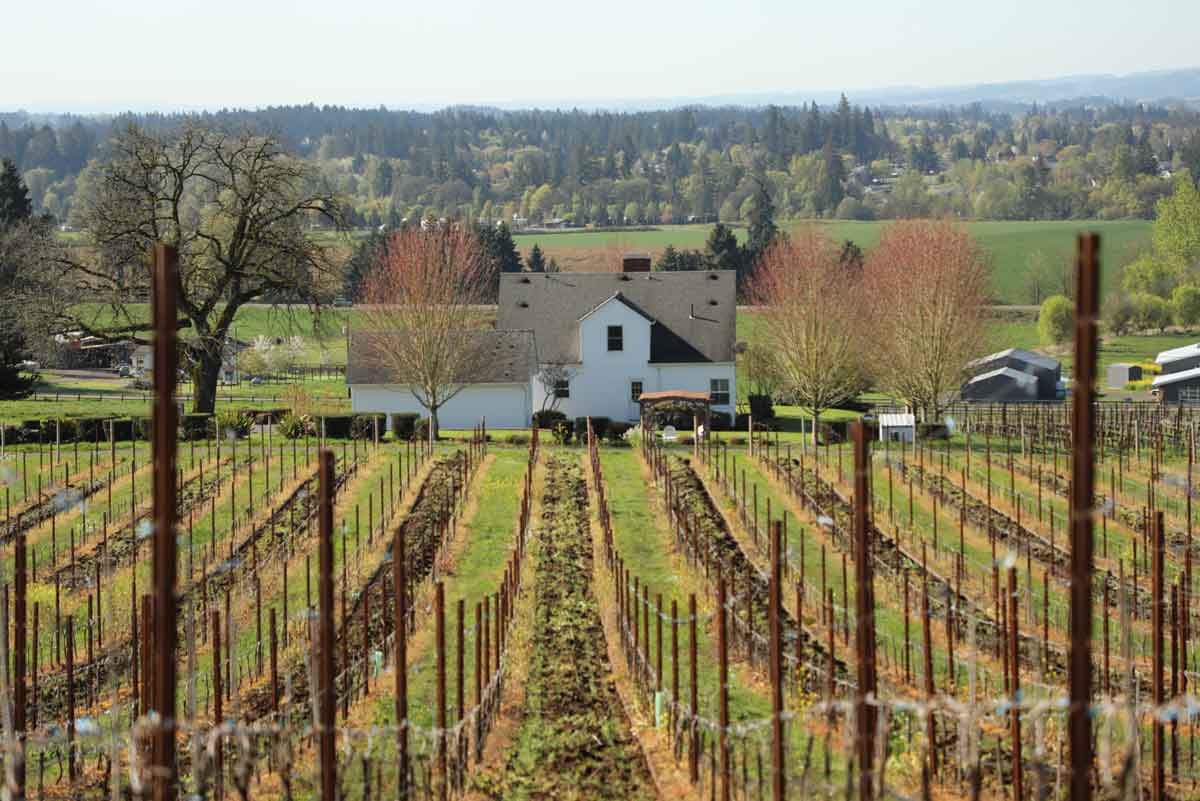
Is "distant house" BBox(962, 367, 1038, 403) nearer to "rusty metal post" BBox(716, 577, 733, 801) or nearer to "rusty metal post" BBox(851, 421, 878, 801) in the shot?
"rusty metal post" BBox(716, 577, 733, 801)

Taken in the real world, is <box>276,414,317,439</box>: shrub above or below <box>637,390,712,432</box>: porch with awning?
below

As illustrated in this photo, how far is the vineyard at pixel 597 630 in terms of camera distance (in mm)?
11742

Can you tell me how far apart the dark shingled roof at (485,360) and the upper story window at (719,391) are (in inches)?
223

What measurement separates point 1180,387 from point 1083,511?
54960 mm

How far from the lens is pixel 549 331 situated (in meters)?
51.2

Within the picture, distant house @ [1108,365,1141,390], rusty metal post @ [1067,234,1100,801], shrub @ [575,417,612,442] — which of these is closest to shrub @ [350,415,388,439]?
shrub @ [575,417,612,442]

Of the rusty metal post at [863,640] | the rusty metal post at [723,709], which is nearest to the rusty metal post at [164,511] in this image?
the rusty metal post at [863,640]

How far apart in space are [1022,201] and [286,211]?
12960 centimetres

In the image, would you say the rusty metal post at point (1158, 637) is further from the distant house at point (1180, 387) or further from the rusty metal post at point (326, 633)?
the distant house at point (1180, 387)

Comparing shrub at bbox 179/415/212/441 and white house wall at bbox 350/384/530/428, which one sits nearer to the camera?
shrub at bbox 179/415/212/441

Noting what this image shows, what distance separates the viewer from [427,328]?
43.5 metres

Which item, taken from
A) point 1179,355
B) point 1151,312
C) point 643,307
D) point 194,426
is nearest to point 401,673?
point 194,426

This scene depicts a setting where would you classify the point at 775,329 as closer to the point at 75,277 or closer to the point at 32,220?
the point at 75,277

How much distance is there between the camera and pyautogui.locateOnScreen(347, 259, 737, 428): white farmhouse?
46.6 m
